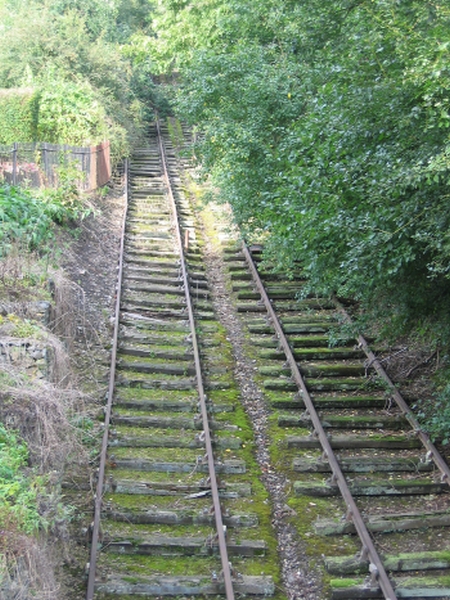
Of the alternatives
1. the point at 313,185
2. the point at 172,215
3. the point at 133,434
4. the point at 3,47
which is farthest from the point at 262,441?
the point at 3,47

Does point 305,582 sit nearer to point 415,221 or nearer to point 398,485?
point 398,485

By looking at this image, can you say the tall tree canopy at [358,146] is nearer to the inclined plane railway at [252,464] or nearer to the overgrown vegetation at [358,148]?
the overgrown vegetation at [358,148]

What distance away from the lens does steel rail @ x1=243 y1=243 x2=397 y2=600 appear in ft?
20.5

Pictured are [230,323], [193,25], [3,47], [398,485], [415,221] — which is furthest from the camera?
[3,47]

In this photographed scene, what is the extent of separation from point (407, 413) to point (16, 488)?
5144 millimetres

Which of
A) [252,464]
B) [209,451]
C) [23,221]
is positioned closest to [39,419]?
[209,451]

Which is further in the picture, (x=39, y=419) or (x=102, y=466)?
(x=102, y=466)

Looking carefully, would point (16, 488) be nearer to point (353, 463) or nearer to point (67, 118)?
point (353, 463)

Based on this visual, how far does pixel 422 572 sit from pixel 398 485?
1.33 metres

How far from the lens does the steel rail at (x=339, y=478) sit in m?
6.24

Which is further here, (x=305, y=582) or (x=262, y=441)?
(x=262, y=441)

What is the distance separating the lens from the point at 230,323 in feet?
40.7

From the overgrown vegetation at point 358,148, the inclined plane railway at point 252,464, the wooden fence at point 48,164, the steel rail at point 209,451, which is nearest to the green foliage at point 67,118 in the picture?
the wooden fence at point 48,164

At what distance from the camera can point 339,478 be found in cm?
768
